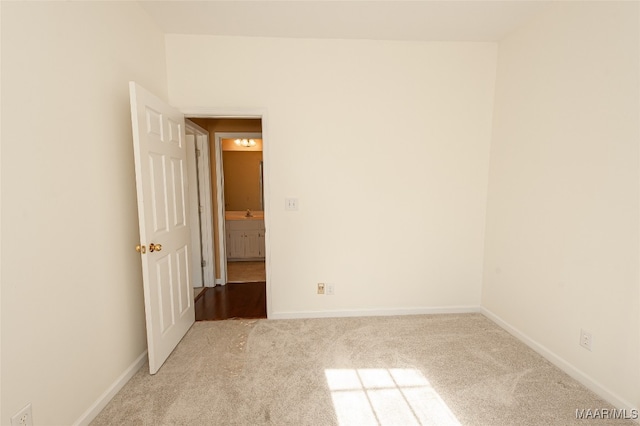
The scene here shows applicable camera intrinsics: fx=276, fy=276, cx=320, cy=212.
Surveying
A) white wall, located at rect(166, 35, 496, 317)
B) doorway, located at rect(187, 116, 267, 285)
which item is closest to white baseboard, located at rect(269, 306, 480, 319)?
white wall, located at rect(166, 35, 496, 317)

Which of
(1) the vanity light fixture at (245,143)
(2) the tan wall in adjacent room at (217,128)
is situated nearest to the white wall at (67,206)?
(2) the tan wall in adjacent room at (217,128)

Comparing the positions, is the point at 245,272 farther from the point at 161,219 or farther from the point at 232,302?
the point at 161,219

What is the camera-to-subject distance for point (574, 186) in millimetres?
1890

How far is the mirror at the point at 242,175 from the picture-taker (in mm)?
5754

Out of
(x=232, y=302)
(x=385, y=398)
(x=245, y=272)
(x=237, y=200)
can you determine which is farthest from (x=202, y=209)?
(x=385, y=398)

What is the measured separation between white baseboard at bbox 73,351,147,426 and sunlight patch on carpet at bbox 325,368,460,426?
4.47 feet

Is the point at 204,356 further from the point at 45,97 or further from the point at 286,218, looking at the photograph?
the point at 45,97

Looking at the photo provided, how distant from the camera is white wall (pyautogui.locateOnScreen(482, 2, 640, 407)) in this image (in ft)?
5.24

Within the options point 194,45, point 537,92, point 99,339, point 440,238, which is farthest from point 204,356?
point 537,92

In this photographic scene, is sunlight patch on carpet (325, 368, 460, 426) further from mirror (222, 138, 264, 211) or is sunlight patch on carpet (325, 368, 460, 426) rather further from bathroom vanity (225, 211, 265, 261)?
mirror (222, 138, 264, 211)

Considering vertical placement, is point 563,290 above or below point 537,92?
below

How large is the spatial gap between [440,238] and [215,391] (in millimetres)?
2344

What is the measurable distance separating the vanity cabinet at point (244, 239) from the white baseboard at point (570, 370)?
3649 millimetres

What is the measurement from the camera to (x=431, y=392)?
5.78 feet
